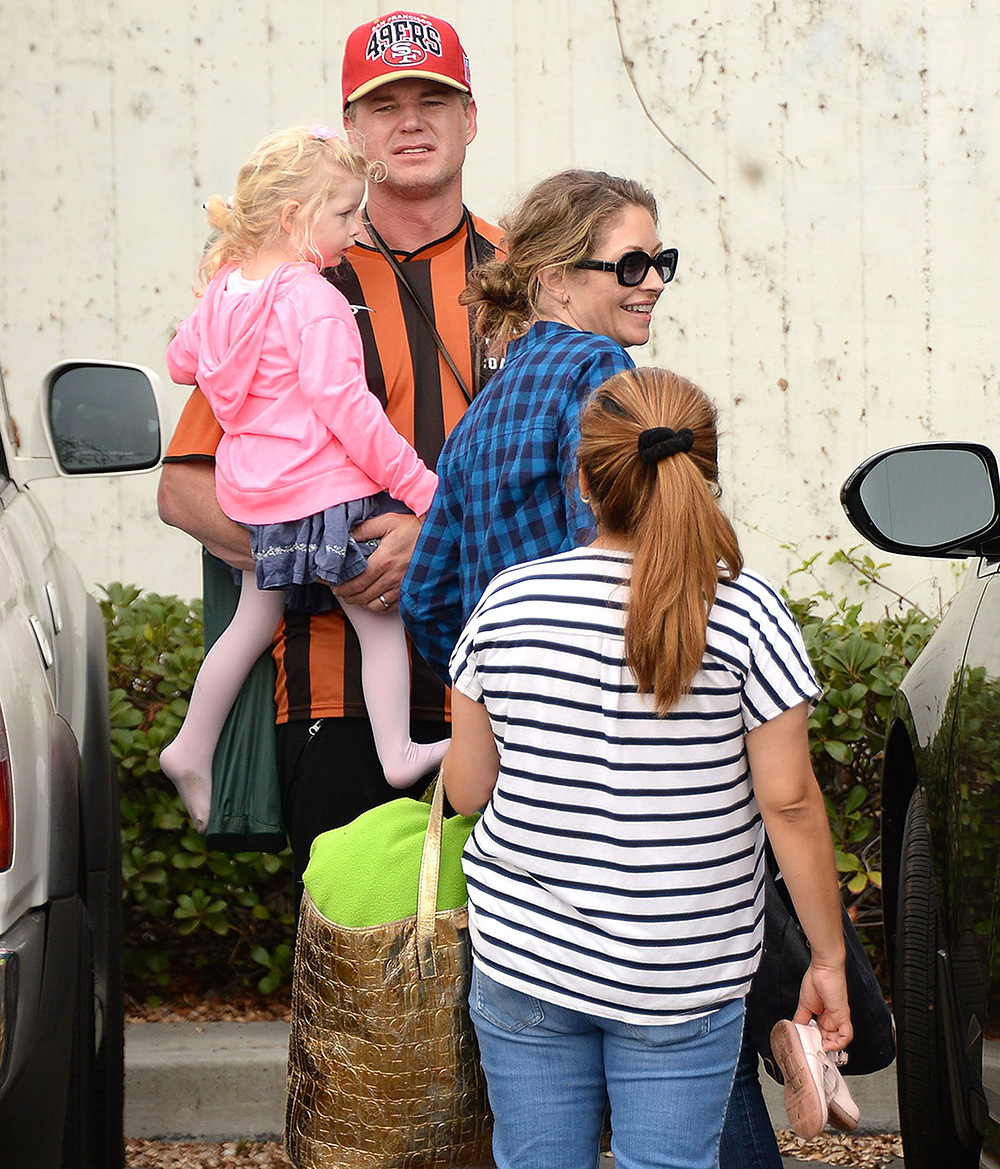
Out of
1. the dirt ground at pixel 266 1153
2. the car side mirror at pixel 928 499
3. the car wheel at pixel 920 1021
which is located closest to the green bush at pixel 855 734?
the dirt ground at pixel 266 1153

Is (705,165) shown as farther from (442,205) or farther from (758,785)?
(758,785)

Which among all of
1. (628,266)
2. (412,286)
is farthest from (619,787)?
(412,286)

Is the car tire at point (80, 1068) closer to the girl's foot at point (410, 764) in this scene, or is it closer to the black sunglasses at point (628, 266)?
the girl's foot at point (410, 764)

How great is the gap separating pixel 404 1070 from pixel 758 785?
695 mm

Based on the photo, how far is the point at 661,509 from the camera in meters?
2.05

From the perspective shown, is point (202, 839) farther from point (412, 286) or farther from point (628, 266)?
point (628, 266)

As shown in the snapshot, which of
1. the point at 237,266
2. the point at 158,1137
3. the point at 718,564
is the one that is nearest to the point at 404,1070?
the point at 718,564

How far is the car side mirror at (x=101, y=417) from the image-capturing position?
3213mm

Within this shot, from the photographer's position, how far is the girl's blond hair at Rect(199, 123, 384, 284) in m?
3.03

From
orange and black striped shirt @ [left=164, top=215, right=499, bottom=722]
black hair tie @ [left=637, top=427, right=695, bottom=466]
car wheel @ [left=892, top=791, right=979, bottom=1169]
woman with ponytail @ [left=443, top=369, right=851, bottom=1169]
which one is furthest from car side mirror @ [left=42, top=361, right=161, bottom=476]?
car wheel @ [left=892, top=791, right=979, bottom=1169]

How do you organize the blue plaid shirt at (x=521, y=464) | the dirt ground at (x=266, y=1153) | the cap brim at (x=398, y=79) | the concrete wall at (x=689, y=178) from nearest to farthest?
the blue plaid shirt at (x=521, y=464), the cap brim at (x=398, y=79), the dirt ground at (x=266, y=1153), the concrete wall at (x=689, y=178)

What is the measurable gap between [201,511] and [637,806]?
4.78 ft

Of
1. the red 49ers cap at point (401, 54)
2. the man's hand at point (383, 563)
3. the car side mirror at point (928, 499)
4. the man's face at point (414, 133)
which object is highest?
the red 49ers cap at point (401, 54)

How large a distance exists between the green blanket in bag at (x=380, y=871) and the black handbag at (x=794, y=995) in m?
0.48
